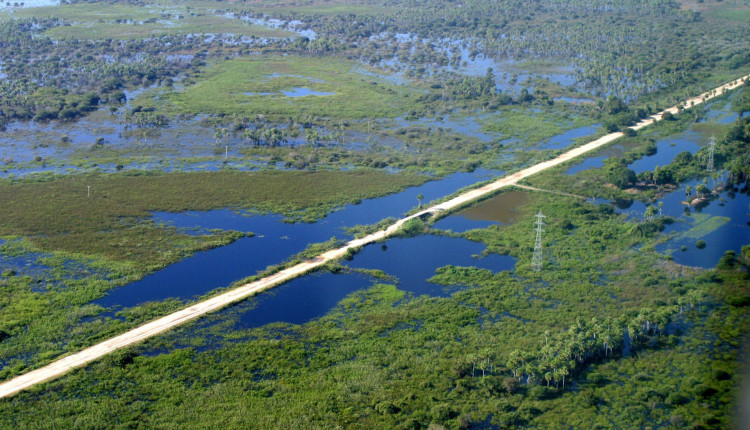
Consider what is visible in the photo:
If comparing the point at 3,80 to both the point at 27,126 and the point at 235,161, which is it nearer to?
the point at 27,126

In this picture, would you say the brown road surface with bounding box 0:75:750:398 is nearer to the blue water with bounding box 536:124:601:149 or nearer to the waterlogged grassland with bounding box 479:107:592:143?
the blue water with bounding box 536:124:601:149

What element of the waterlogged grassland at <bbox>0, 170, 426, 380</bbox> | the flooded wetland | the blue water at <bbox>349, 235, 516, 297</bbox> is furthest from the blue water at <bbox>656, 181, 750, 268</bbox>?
the waterlogged grassland at <bbox>0, 170, 426, 380</bbox>

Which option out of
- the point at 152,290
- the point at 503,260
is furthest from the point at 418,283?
the point at 152,290

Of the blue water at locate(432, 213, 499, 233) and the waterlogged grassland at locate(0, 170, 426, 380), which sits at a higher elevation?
the blue water at locate(432, 213, 499, 233)

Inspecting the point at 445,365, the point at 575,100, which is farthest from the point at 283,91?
the point at 445,365

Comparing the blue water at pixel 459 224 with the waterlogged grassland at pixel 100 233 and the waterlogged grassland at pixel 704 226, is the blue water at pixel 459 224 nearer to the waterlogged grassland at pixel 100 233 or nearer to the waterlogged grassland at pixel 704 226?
the waterlogged grassland at pixel 100 233

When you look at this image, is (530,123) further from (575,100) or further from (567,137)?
(575,100)

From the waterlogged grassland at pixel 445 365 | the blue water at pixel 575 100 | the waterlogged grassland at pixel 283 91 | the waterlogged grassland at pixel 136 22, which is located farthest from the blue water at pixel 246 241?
the waterlogged grassland at pixel 136 22
